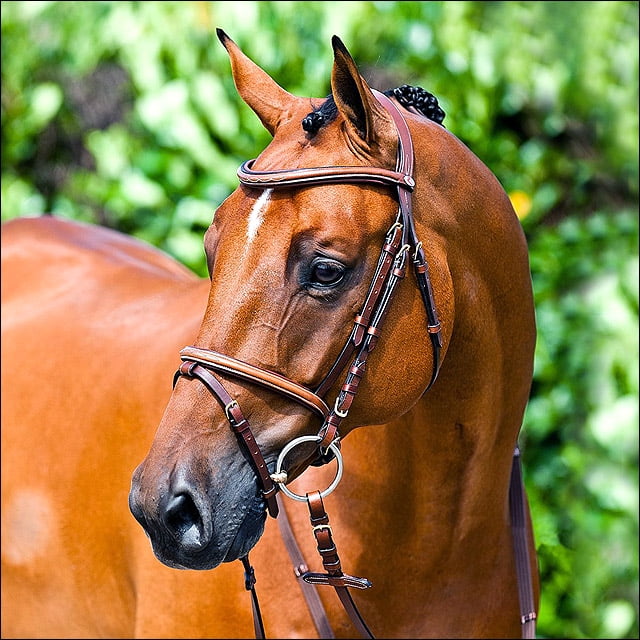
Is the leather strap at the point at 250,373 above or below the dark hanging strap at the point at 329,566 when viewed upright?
above

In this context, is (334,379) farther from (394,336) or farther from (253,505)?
(253,505)

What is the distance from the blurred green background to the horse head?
2241mm

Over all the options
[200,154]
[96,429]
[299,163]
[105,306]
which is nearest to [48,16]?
[200,154]

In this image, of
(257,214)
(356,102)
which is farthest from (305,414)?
(356,102)

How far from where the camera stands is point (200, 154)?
437 cm

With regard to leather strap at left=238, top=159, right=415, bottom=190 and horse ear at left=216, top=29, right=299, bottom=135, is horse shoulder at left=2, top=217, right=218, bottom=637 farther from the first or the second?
leather strap at left=238, top=159, right=415, bottom=190

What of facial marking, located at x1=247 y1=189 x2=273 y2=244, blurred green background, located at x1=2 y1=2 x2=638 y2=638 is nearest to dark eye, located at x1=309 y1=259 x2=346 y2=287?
facial marking, located at x1=247 y1=189 x2=273 y2=244

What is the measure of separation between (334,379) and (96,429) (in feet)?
4.08

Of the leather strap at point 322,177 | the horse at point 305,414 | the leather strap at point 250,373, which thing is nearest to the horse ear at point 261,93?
the horse at point 305,414

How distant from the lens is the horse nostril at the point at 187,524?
166 centimetres

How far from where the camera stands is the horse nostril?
1655 millimetres

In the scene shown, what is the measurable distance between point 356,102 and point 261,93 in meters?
0.32

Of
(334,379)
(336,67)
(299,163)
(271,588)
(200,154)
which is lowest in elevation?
(271,588)

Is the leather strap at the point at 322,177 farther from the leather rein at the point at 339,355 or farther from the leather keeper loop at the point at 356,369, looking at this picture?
the leather keeper loop at the point at 356,369
